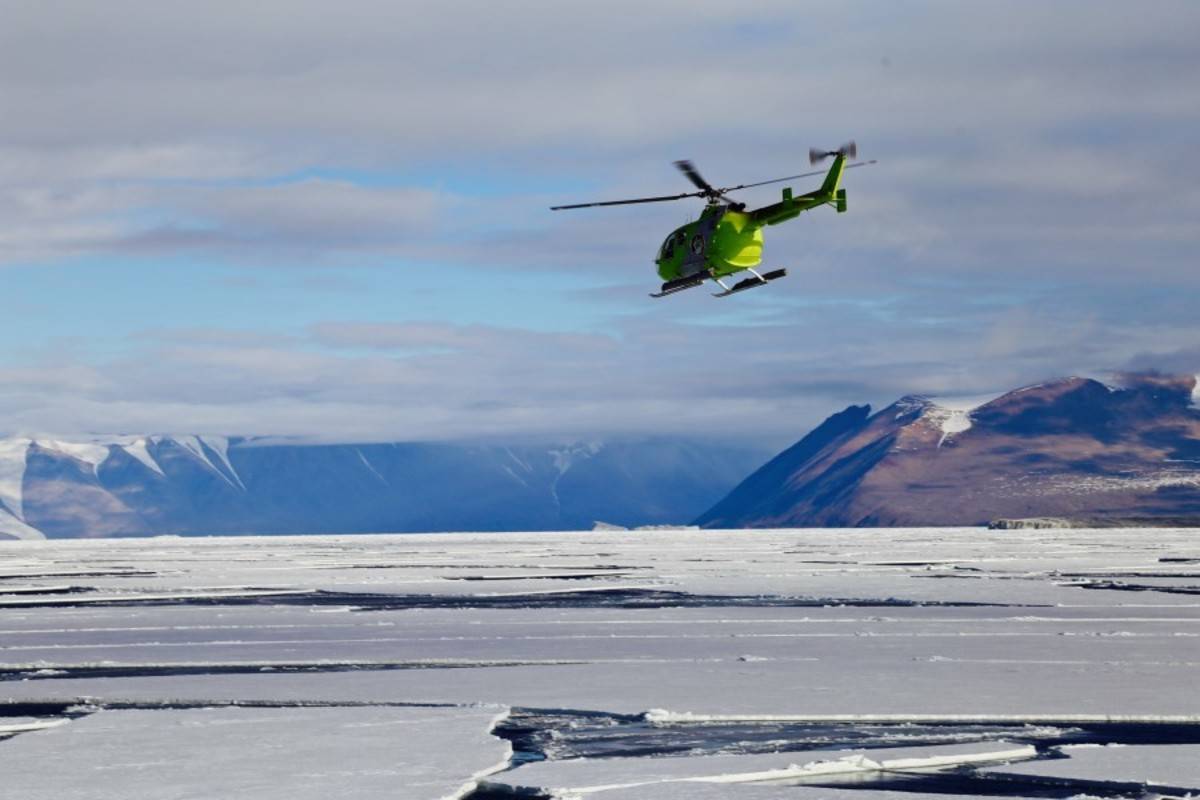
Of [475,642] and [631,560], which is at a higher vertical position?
[475,642]

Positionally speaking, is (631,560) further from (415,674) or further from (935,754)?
(935,754)

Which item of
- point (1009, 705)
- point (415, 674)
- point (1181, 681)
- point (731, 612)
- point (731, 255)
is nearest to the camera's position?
point (1009, 705)

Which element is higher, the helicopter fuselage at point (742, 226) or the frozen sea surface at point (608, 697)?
the helicopter fuselage at point (742, 226)

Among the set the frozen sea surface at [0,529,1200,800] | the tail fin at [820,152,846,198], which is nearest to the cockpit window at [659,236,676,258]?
the tail fin at [820,152,846,198]

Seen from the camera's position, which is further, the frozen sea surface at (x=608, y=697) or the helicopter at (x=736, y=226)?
the helicopter at (x=736, y=226)

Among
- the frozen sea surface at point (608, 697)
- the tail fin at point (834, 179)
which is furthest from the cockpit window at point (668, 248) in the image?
the frozen sea surface at point (608, 697)

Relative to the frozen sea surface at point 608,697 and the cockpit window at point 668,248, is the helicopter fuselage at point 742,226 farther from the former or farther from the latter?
the frozen sea surface at point 608,697

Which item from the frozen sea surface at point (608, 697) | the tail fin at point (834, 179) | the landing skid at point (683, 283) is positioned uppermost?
the tail fin at point (834, 179)

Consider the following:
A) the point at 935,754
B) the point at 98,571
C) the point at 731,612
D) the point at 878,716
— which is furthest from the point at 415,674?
the point at 98,571

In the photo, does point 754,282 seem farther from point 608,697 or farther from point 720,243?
point 608,697
